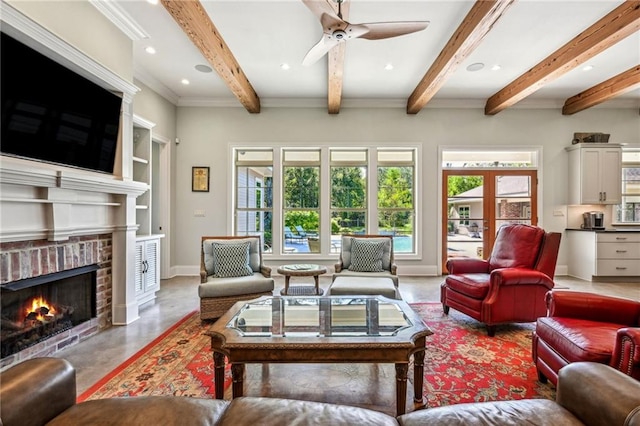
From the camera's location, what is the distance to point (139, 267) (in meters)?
3.71

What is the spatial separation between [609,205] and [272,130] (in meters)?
6.22

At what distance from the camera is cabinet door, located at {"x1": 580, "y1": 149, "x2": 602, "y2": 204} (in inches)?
209

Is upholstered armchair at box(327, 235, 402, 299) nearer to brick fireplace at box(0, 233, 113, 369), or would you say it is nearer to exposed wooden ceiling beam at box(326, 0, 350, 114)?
exposed wooden ceiling beam at box(326, 0, 350, 114)

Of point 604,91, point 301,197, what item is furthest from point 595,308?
point 604,91

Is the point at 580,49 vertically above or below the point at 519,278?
above

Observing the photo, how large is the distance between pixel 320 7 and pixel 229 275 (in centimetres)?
272

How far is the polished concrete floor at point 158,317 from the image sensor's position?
2373 mm

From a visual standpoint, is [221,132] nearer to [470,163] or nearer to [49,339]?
[49,339]

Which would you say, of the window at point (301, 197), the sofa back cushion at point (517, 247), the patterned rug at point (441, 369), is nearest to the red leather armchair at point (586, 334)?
the patterned rug at point (441, 369)

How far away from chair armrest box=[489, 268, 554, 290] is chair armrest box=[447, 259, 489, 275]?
2.02 ft

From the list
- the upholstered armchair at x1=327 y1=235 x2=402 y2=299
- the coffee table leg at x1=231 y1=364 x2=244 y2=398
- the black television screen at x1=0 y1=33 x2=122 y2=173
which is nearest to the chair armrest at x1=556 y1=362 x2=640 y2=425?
the coffee table leg at x1=231 y1=364 x2=244 y2=398

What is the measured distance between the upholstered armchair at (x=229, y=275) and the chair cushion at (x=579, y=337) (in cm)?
244

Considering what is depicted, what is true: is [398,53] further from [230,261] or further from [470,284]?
[230,261]

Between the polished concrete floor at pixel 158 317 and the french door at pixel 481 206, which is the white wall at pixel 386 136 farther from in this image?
the polished concrete floor at pixel 158 317
